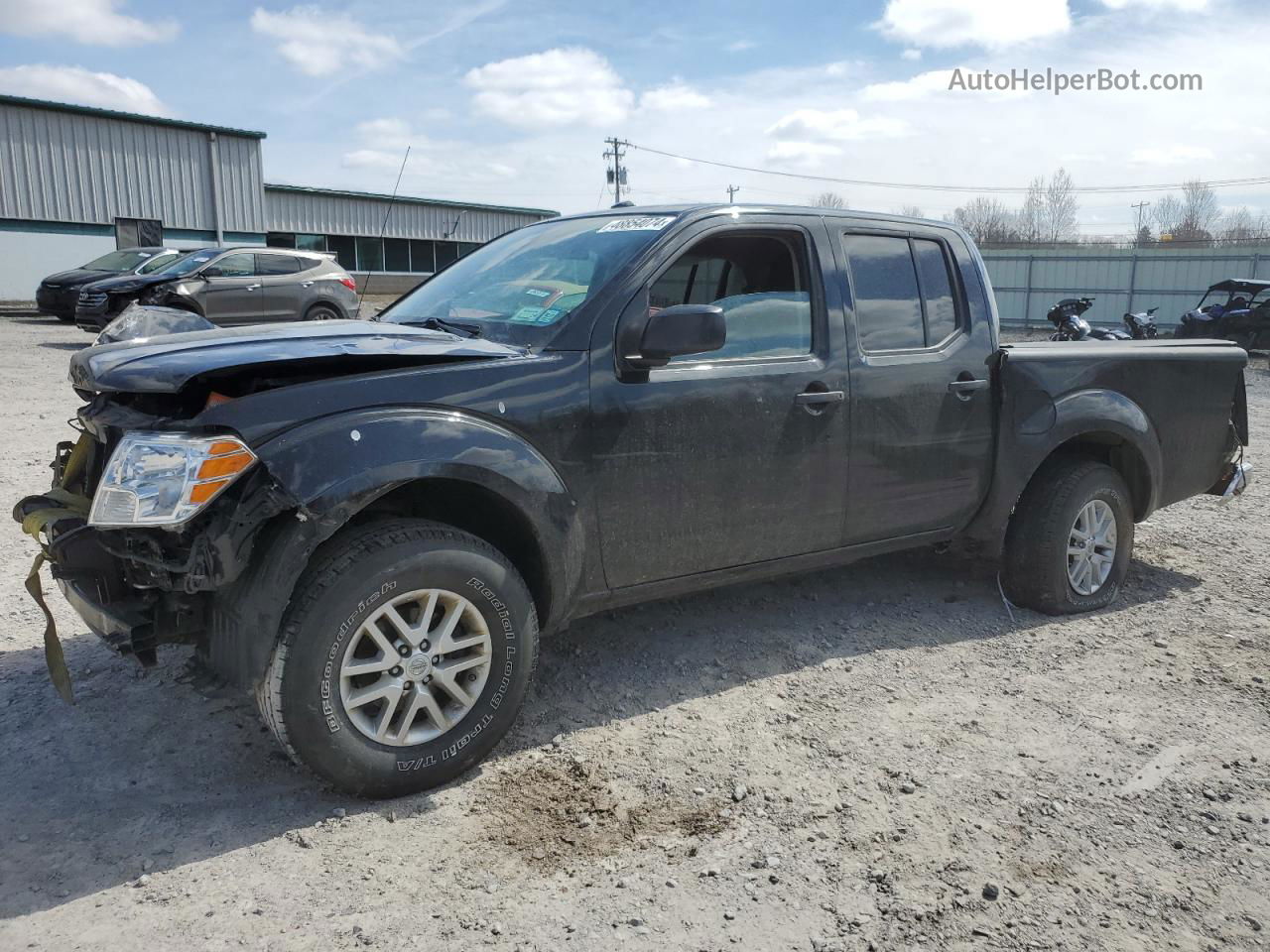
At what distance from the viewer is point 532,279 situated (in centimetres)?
392

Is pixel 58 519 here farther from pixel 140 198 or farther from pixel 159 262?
pixel 140 198

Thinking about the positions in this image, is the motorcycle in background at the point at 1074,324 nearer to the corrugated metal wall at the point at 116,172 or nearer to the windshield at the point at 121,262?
the windshield at the point at 121,262

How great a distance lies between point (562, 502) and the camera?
3373mm

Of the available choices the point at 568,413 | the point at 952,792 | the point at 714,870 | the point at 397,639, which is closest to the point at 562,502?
the point at 568,413

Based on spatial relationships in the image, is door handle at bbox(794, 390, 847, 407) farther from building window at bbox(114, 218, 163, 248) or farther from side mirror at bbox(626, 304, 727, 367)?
building window at bbox(114, 218, 163, 248)

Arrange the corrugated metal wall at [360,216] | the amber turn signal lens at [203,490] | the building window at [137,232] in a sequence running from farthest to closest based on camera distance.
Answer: the corrugated metal wall at [360,216] < the building window at [137,232] < the amber turn signal lens at [203,490]

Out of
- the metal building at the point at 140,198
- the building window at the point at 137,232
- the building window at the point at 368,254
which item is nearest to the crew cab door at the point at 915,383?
the metal building at the point at 140,198

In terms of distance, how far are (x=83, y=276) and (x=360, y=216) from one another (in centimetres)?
1874

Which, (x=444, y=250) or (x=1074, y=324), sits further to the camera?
(x=444, y=250)

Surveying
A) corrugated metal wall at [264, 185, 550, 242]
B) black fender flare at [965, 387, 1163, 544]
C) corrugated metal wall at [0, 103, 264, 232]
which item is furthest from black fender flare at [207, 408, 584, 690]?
corrugated metal wall at [264, 185, 550, 242]

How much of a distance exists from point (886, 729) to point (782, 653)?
75 cm

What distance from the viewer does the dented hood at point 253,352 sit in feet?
9.53

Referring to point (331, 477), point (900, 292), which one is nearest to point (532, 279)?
point (331, 477)

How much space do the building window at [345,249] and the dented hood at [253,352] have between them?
3306 centimetres
